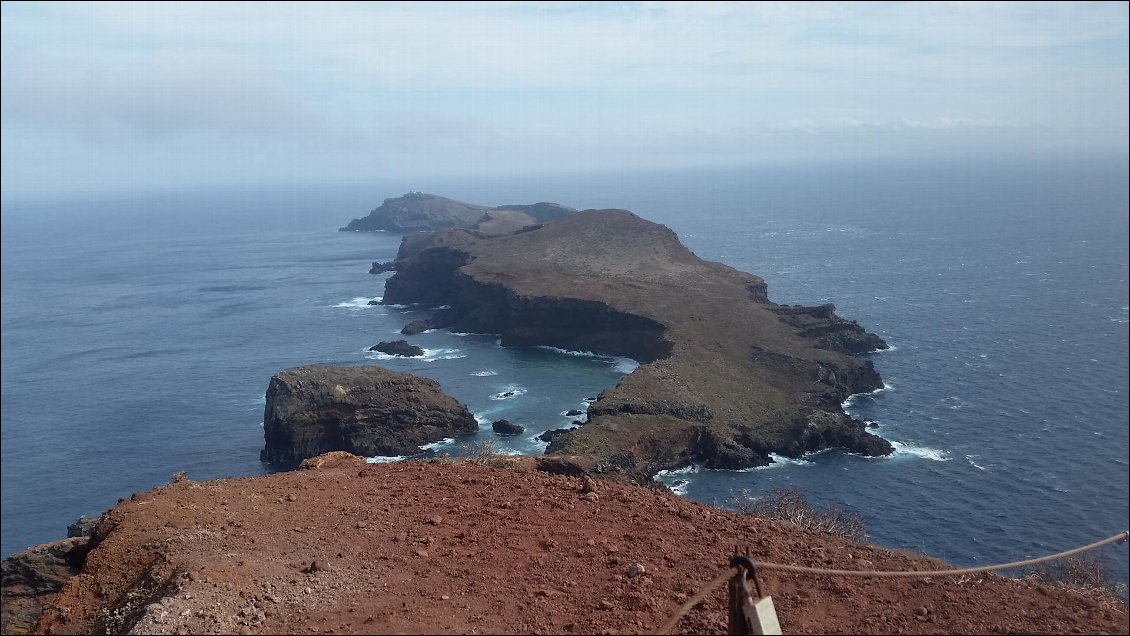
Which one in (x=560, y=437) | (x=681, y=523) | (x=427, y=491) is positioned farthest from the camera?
(x=560, y=437)

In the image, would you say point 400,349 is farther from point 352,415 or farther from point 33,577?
point 33,577

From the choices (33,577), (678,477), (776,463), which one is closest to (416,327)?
(678,477)

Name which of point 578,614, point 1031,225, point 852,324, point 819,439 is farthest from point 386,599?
point 1031,225

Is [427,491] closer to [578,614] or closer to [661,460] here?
[578,614]

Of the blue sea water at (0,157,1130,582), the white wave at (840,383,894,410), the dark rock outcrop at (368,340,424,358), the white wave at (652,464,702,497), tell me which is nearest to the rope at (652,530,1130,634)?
the blue sea water at (0,157,1130,582)

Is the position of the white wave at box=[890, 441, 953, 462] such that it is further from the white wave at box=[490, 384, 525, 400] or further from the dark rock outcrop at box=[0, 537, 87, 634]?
the dark rock outcrop at box=[0, 537, 87, 634]

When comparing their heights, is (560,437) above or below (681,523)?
below
